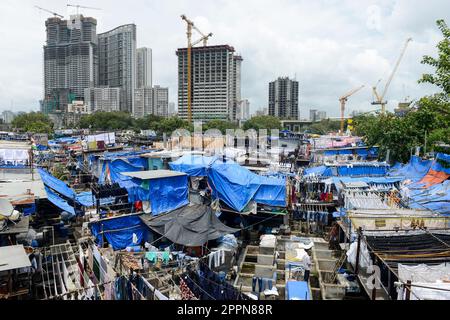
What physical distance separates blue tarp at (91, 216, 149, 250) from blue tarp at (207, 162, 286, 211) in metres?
3.70

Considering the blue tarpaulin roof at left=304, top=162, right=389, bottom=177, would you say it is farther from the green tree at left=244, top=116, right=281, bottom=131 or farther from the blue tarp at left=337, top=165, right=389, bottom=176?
the green tree at left=244, top=116, right=281, bottom=131

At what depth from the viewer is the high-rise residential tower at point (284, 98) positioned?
128625mm

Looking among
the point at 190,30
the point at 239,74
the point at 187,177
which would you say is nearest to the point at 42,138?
the point at 187,177

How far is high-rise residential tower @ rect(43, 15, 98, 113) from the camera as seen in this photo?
109m

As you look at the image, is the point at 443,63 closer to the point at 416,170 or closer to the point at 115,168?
the point at 416,170

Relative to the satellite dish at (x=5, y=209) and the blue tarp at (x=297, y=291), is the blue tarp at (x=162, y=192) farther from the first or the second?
the blue tarp at (x=297, y=291)

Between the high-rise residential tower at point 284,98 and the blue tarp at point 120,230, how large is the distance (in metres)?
120

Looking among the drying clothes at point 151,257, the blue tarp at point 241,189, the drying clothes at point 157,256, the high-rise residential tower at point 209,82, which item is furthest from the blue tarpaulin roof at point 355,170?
the high-rise residential tower at point 209,82

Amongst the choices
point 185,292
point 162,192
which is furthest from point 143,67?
point 185,292

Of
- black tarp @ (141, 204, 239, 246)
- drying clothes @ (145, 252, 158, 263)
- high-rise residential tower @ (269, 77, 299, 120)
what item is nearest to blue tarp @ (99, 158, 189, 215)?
black tarp @ (141, 204, 239, 246)

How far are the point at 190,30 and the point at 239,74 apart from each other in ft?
111

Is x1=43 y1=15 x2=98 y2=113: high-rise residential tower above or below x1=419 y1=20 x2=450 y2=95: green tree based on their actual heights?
above

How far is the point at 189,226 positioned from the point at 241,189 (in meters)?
3.77
